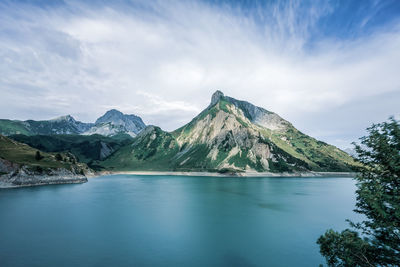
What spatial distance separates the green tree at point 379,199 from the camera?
14.8 m

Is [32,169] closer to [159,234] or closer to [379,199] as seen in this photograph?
[159,234]

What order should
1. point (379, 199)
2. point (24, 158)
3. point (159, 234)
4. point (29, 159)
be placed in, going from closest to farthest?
point (379, 199), point (159, 234), point (24, 158), point (29, 159)

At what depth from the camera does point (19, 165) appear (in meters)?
108

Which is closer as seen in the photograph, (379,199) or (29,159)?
(379,199)

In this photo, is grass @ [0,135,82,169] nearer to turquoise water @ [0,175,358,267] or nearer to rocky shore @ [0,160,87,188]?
rocky shore @ [0,160,87,188]

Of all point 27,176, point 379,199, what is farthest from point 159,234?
point 27,176

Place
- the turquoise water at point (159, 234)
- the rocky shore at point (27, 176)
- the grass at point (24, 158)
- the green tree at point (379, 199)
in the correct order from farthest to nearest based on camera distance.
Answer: the grass at point (24, 158) < the rocky shore at point (27, 176) < the turquoise water at point (159, 234) < the green tree at point (379, 199)

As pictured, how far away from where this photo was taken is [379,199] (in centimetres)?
1487

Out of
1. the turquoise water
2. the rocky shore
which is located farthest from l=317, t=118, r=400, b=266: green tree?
the rocky shore

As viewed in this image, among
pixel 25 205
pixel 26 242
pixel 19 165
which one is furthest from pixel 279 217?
pixel 19 165

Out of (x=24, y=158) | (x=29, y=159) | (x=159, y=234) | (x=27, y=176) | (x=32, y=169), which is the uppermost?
(x=24, y=158)

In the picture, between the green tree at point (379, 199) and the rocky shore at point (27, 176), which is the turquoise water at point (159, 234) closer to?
the green tree at point (379, 199)

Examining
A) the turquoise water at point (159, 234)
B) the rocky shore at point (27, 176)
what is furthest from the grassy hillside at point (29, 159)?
the turquoise water at point (159, 234)

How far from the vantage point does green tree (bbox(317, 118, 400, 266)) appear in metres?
14.8
